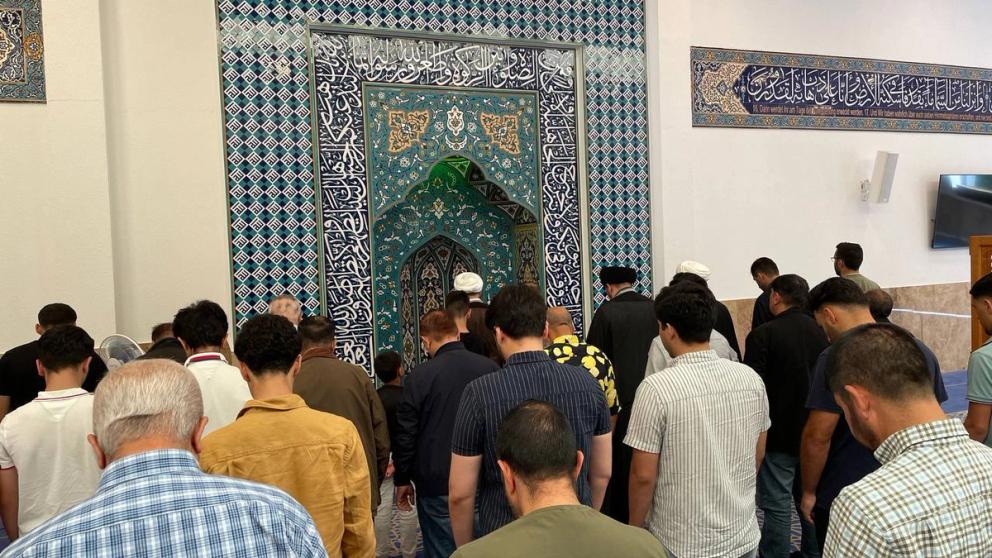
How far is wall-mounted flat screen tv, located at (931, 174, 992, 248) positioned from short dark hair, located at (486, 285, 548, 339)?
6.61 meters

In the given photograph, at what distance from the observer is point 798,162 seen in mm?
7109

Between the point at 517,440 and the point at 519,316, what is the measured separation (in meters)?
0.80

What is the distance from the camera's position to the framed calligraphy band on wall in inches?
266

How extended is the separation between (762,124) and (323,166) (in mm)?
3593

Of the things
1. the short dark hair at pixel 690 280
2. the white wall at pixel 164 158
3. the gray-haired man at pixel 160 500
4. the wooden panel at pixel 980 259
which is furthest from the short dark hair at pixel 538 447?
the white wall at pixel 164 158

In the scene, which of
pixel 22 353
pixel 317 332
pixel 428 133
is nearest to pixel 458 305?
pixel 317 332

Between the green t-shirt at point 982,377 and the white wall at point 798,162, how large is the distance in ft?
12.9

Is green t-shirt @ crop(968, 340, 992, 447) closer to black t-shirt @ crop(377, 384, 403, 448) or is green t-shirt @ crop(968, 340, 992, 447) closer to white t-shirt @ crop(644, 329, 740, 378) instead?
white t-shirt @ crop(644, 329, 740, 378)

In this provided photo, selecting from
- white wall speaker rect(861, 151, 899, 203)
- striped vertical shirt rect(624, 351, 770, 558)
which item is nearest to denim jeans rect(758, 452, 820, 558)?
striped vertical shirt rect(624, 351, 770, 558)

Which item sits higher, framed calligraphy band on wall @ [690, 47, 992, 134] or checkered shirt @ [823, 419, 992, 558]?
framed calligraphy band on wall @ [690, 47, 992, 134]

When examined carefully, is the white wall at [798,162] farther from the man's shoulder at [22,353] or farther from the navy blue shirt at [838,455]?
the man's shoulder at [22,353]

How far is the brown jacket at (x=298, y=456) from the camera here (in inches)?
77.9

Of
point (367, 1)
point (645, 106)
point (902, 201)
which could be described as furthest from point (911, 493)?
point (902, 201)

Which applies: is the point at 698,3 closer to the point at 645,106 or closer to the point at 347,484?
the point at 645,106
